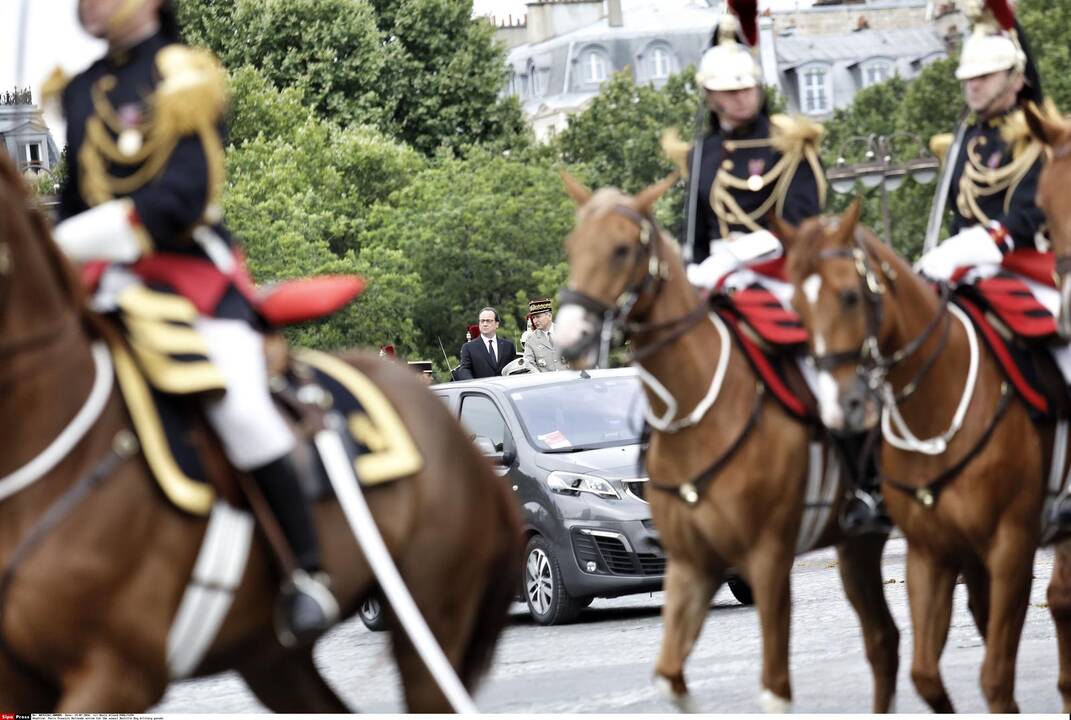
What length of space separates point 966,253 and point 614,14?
106 meters

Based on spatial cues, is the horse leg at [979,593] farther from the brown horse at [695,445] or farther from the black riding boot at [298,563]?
the black riding boot at [298,563]

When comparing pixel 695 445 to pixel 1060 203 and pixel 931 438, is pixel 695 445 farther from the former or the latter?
pixel 1060 203

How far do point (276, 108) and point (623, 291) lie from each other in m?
45.9

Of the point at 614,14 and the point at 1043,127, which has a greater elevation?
the point at 1043,127

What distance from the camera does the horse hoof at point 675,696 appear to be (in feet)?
27.2

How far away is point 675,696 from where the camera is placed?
27.3 feet

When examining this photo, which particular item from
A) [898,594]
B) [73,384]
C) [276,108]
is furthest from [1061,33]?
[73,384]

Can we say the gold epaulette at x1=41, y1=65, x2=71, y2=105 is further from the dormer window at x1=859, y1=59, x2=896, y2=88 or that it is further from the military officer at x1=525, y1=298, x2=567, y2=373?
the dormer window at x1=859, y1=59, x2=896, y2=88

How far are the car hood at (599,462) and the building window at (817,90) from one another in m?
99.1

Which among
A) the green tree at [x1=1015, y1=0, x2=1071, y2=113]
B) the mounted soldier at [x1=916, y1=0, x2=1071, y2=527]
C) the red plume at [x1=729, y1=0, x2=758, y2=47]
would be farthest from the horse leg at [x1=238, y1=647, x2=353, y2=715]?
the green tree at [x1=1015, y1=0, x2=1071, y2=113]

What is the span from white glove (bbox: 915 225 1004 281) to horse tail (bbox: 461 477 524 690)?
2.73 m

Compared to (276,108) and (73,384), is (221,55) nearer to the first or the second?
(276,108)

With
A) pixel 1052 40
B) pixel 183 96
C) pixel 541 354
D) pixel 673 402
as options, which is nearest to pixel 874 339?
pixel 673 402

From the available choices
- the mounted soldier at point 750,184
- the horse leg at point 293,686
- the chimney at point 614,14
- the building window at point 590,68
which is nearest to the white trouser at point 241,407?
the horse leg at point 293,686
